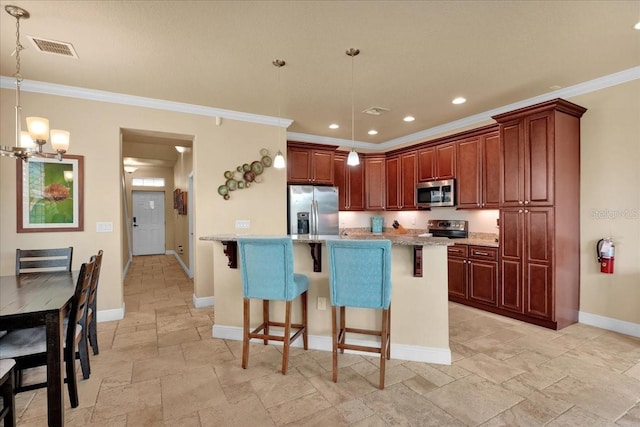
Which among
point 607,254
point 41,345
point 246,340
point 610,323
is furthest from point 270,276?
point 610,323

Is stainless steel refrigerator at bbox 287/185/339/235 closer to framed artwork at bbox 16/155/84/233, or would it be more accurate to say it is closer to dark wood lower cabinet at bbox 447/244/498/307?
dark wood lower cabinet at bbox 447/244/498/307

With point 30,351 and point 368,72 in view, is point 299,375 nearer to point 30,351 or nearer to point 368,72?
point 30,351

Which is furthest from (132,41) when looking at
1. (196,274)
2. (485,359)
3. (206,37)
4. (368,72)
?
(485,359)

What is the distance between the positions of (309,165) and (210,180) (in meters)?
1.71

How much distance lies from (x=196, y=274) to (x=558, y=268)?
14.7 feet

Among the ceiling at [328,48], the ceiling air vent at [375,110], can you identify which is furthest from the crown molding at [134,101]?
the ceiling air vent at [375,110]

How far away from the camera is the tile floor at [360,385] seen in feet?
6.62

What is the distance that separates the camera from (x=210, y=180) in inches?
175

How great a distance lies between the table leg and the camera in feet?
5.97

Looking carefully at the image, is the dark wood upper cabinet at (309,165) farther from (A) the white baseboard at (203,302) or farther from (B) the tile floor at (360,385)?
(B) the tile floor at (360,385)

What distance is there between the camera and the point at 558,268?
11.5 feet

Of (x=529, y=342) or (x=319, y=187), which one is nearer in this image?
(x=529, y=342)

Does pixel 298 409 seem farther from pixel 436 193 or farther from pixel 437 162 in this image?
pixel 437 162

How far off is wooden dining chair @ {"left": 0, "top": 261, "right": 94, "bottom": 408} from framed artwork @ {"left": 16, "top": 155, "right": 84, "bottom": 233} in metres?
1.84
